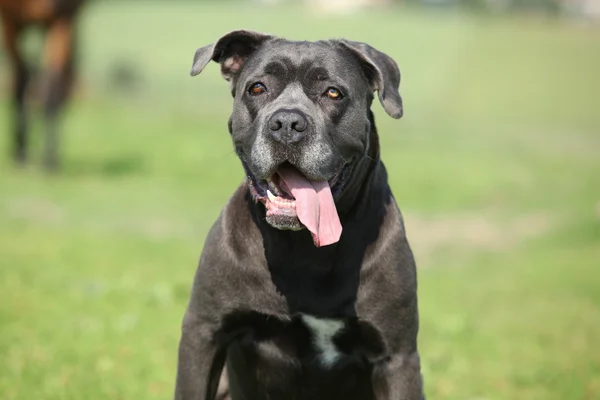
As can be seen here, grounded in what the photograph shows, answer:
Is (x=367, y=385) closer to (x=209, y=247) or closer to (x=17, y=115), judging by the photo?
(x=209, y=247)

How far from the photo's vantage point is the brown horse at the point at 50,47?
1272 centimetres

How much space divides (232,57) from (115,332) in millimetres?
2742

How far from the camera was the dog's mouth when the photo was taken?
3955 mm

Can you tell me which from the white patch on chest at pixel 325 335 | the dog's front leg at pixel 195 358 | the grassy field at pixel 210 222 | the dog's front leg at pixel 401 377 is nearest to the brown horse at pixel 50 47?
the grassy field at pixel 210 222

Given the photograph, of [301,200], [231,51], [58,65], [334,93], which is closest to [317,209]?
[301,200]

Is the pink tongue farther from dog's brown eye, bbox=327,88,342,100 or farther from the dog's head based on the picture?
dog's brown eye, bbox=327,88,342,100

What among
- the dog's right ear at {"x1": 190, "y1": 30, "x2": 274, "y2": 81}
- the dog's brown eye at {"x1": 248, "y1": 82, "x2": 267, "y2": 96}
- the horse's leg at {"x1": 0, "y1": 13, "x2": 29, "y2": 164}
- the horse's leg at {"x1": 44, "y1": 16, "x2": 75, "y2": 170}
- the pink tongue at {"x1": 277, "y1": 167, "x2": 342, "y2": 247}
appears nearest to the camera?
the pink tongue at {"x1": 277, "y1": 167, "x2": 342, "y2": 247}

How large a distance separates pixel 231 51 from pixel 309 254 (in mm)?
1033

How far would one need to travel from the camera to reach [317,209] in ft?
13.1

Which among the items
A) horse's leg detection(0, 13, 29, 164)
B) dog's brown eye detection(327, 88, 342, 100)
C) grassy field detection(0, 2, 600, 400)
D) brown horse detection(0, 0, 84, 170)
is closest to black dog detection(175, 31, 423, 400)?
→ dog's brown eye detection(327, 88, 342, 100)

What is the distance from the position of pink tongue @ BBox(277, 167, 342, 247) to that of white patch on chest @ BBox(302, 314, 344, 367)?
36 centimetres

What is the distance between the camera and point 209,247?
4277 mm

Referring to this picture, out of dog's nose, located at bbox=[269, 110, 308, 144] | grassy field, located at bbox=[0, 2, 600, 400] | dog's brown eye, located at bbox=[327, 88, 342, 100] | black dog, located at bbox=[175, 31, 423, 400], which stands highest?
dog's brown eye, located at bbox=[327, 88, 342, 100]

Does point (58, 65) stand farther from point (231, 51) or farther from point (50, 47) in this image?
point (231, 51)
